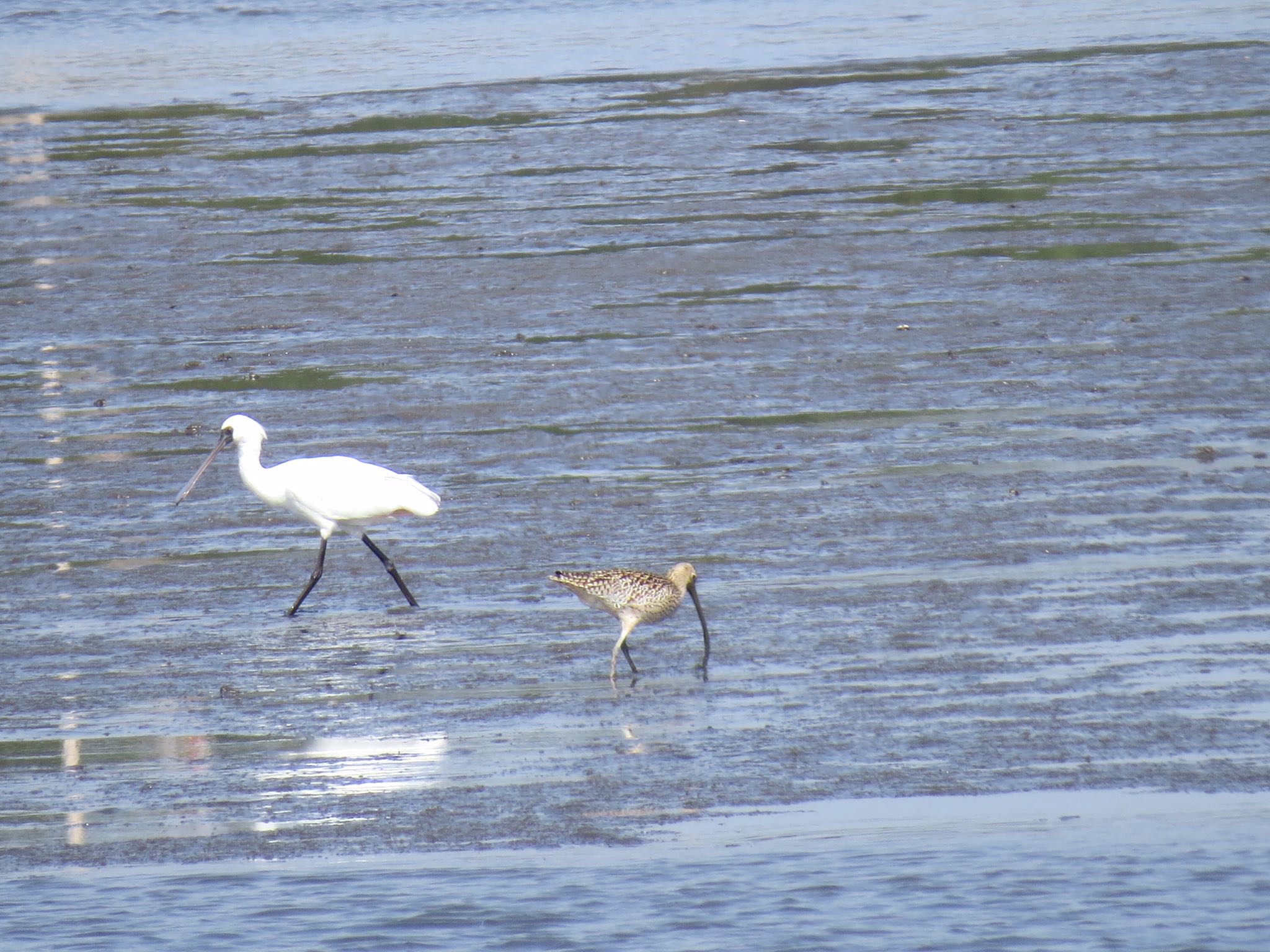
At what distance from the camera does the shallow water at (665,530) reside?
7258 millimetres

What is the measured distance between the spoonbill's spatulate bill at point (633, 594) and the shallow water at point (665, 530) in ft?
0.74

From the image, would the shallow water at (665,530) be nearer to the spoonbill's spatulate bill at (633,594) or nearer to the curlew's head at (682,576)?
the spoonbill's spatulate bill at (633,594)

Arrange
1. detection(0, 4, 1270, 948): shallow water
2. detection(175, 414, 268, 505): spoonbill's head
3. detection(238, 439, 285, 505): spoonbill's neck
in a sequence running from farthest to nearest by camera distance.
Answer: detection(175, 414, 268, 505): spoonbill's head → detection(238, 439, 285, 505): spoonbill's neck → detection(0, 4, 1270, 948): shallow water

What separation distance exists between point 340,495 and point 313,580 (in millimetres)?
479

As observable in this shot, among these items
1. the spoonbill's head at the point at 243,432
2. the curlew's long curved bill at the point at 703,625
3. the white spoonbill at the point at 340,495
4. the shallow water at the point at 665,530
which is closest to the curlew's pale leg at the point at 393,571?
the white spoonbill at the point at 340,495

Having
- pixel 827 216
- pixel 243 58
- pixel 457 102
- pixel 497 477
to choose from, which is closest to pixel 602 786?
pixel 497 477

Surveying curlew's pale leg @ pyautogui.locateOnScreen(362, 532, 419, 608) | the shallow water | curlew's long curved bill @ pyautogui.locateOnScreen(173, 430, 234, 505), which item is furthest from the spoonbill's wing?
curlew's long curved bill @ pyautogui.locateOnScreen(173, 430, 234, 505)

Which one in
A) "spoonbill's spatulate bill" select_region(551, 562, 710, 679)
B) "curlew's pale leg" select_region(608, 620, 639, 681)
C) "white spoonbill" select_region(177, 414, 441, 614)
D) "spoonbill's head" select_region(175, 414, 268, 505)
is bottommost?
"curlew's pale leg" select_region(608, 620, 639, 681)

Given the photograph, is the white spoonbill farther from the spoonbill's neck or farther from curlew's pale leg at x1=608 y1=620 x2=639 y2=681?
curlew's pale leg at x1=608 y1=620 x2=639 y2=681

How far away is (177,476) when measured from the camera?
41.8 feet

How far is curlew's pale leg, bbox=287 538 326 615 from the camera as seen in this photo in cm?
1023

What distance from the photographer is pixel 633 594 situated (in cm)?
891

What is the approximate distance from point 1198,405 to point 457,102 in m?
14.8

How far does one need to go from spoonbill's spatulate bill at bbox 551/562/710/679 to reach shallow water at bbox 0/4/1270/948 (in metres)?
0.23
